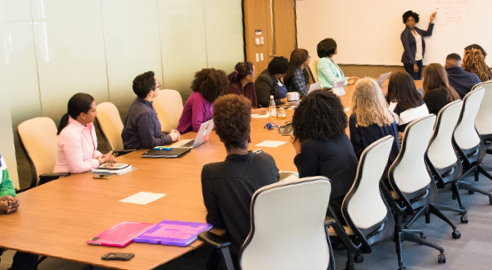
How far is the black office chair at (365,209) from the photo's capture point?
3264 millimetres

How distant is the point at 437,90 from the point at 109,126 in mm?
3069

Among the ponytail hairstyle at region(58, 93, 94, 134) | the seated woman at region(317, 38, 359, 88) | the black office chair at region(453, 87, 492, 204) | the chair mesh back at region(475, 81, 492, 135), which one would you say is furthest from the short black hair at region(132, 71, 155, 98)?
the seated woman at region(317, 38, 359, 88)

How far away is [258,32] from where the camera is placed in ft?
32.4

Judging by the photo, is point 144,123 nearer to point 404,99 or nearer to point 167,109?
point 167,109

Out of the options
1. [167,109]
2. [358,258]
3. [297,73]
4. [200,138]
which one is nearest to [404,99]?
[358,258]

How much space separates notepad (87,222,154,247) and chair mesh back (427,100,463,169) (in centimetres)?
234

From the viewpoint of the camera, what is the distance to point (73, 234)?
303 centimetres

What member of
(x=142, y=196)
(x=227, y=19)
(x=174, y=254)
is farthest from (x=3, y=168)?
(x=227, y=19)

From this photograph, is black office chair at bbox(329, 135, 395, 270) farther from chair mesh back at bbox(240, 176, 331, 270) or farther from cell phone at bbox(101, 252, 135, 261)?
cell phone at bbox(101, 252, 135, 261)

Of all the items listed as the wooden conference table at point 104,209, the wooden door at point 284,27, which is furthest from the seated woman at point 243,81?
the wooden door at point 284,27

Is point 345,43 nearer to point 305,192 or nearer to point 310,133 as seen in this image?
point 310,133

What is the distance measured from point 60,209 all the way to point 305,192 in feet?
5.31

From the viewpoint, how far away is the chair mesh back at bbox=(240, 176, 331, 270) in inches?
99.9

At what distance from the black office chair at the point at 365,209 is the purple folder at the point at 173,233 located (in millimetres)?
824
